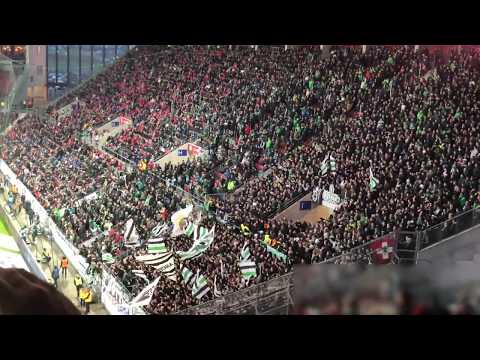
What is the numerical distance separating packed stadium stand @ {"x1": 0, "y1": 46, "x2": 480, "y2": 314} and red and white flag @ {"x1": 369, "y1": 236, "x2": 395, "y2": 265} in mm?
15

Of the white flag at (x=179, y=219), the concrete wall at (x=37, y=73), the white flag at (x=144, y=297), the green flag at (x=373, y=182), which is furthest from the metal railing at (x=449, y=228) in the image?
the concrete wall at (x=37, y=73)

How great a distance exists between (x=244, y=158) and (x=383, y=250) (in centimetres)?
225

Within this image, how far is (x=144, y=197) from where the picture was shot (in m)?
8.04

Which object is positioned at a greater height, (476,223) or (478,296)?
(476,223)

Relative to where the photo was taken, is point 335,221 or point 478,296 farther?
point 335,221

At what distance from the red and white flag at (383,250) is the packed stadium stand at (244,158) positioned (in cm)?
1

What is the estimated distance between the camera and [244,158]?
824cm

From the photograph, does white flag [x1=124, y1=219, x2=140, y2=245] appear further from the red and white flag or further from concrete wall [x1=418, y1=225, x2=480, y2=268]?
concrete wall [x1=418, y1=225, x2=480, y2=268]

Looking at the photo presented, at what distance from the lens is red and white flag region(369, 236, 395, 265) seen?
275 inches

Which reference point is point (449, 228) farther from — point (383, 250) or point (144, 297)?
point (144, 297)
